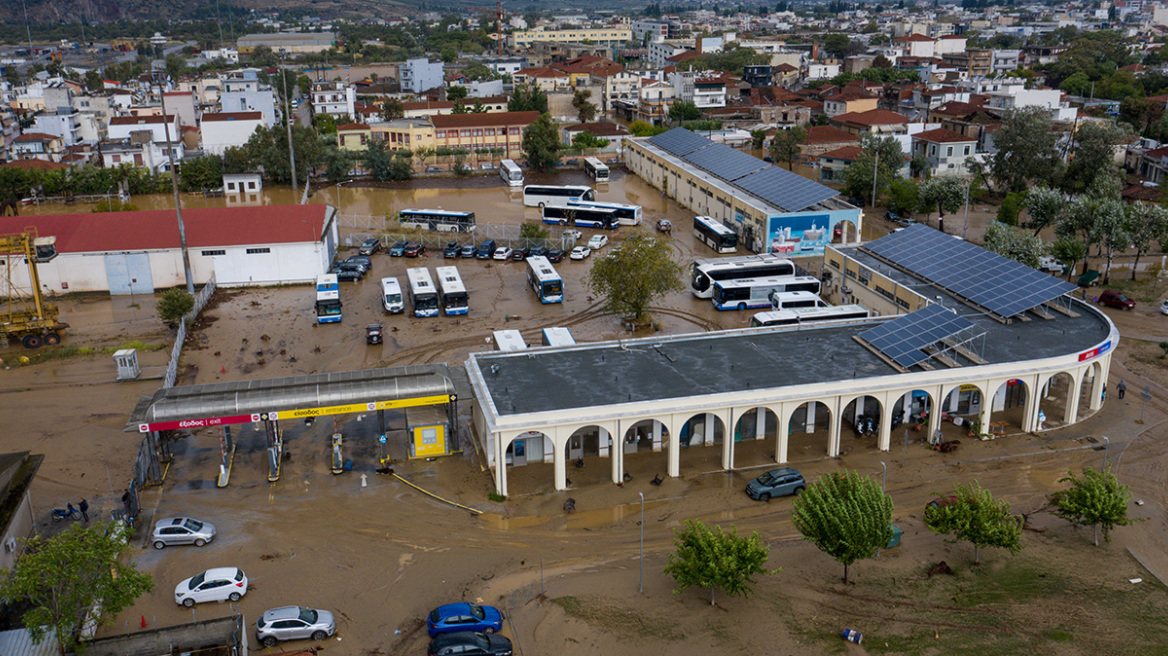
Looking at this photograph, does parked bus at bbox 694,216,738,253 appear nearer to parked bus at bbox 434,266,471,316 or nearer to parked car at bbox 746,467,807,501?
parked bus at bbox 434,266,471,316

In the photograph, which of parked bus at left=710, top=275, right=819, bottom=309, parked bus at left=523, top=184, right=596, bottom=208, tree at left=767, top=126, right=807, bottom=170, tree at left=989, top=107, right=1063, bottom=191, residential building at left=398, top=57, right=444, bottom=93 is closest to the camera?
parked bus at left=710, top=275, right=819, bottom=309

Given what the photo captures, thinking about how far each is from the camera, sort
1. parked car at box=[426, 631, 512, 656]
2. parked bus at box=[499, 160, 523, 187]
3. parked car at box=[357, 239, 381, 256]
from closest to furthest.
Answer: parked car at box=[426, 631, 512, 656], parked car at box=[357, 239, 381, 256], parked bus at box=[499, 160, 523, 187]

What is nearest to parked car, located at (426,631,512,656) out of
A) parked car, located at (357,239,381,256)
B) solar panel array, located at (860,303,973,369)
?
solar panel array, located at (860,303,973,369)

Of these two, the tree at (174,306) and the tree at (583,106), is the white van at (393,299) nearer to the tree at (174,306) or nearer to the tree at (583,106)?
the tree at (174,306)

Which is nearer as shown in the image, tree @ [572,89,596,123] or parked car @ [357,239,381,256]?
parked car @ [357,239,381,256]

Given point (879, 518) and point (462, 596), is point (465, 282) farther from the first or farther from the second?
A: point (879, 518)

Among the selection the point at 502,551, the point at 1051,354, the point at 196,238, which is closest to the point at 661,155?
the point at 196,238

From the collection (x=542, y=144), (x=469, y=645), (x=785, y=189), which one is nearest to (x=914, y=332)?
(x=469, y=645)

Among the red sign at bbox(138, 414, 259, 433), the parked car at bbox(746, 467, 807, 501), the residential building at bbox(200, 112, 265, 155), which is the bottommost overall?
the parked car at bbox(746, 467, 807, 501)
